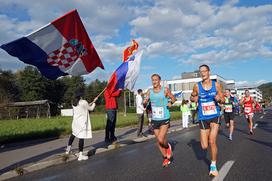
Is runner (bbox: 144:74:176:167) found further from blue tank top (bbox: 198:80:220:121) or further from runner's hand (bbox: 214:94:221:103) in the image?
runner's hand (bbox: 214:94:221:103)

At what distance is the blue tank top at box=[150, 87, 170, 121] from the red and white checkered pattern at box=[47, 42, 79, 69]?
2203 millimetres

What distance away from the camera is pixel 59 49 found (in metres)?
7.91

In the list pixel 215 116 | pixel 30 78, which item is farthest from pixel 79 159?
pixel 30 78

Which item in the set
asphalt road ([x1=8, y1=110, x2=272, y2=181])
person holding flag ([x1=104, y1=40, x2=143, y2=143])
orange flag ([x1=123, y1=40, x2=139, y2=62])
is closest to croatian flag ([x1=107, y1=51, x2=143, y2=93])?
person holding flag ([x1=104, y1=40, x2=143, y2=143])

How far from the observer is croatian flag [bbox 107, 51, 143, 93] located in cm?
1042

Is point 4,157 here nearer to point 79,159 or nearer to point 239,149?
point 79,159

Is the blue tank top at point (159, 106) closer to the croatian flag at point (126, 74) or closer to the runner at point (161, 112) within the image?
the runner at point (161, 112)

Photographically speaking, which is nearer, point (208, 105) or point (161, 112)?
point (208, 105)

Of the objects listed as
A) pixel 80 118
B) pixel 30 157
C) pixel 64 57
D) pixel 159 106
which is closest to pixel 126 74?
pixel 80 118

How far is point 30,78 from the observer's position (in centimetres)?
7719

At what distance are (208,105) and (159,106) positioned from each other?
4.24 feet

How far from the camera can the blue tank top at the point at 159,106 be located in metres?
7.77

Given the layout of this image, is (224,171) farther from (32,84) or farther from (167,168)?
(32,84)

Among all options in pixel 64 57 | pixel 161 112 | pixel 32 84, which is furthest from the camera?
pixel 32 84
